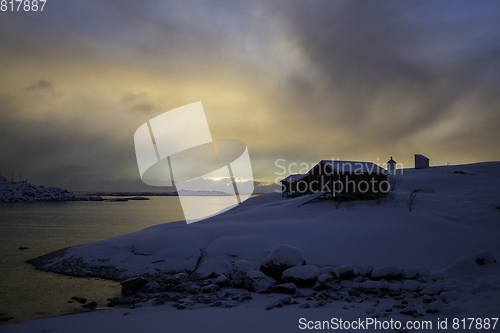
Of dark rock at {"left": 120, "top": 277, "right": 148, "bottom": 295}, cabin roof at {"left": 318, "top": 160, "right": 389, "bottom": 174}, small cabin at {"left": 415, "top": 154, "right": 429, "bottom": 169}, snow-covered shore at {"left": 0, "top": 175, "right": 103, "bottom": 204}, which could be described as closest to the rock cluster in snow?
dark rock at {"left": 120, "top": 277, "right": 148, "bottom": 295}

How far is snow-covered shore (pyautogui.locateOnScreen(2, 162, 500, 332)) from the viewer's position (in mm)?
9016

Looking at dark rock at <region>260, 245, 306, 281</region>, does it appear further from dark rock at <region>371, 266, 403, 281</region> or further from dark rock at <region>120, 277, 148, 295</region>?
dark rock at <region>120, 277, 148, 295</region>

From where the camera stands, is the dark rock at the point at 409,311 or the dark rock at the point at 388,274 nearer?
the dark rock at the point at 409,311

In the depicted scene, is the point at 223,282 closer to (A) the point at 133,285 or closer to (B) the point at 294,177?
(A) the point at 133,285

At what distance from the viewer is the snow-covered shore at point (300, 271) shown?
902cm

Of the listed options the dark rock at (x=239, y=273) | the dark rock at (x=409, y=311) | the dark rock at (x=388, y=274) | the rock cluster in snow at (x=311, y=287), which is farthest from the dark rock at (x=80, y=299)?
the dark rock at (x=388, y=274)

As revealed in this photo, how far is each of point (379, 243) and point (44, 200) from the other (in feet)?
523

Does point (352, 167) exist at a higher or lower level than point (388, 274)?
higher

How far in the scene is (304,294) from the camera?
11727mm

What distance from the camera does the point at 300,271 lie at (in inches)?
520

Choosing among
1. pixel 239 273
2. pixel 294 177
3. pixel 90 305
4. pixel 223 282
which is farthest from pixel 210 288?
pixel 294 177

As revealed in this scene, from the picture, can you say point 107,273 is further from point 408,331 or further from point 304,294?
point 408,331

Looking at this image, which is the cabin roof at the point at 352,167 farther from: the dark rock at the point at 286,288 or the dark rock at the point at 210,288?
the dark rock at the point at 210,288

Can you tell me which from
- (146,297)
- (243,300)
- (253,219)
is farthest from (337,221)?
(146,297)
